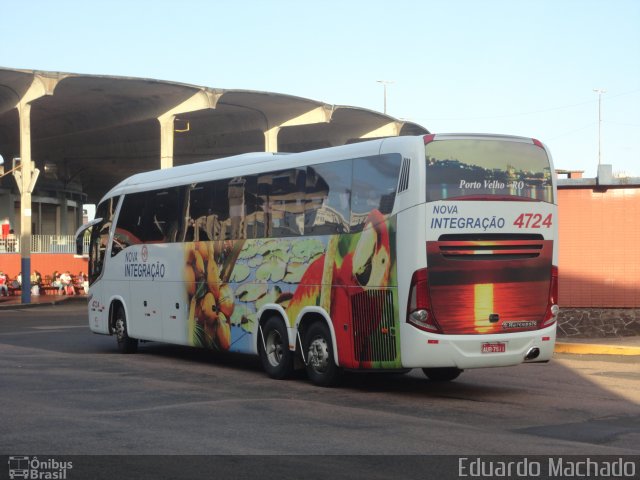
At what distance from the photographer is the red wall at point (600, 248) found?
22.1 metres

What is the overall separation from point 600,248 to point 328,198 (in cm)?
954

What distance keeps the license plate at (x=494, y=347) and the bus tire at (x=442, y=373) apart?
7.58 feet

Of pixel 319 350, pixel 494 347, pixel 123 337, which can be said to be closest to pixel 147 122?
pixel 123 337

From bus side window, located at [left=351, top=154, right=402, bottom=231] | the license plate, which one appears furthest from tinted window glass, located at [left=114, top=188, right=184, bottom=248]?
the license plate

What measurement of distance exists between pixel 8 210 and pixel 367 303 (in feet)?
178

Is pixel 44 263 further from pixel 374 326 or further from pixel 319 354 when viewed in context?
pixel 374 326

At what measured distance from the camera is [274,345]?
16.0 meters

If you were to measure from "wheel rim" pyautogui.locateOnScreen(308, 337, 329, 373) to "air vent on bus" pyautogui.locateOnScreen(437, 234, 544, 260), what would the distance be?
2.48m

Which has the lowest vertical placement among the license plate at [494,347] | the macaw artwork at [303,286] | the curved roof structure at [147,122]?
the license plate at [494,347]

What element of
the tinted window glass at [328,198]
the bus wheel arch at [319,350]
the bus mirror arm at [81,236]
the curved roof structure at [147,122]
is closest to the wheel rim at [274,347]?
the bus wheel arch at [319,350]

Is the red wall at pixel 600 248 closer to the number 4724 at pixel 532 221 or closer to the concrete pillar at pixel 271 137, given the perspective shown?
the number 4724 at pixel 532 221

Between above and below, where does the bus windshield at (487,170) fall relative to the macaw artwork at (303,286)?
above
